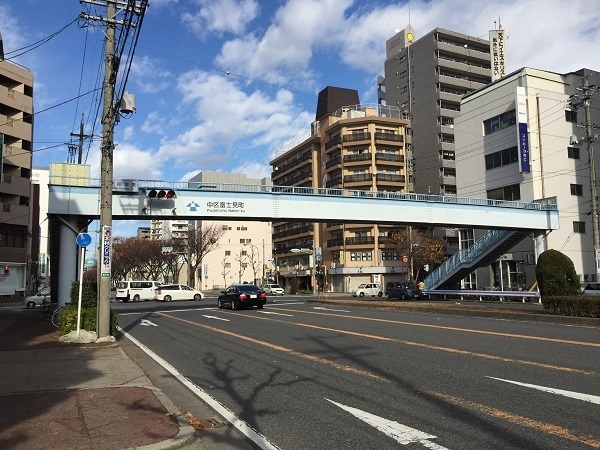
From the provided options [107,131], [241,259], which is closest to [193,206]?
[107,131]

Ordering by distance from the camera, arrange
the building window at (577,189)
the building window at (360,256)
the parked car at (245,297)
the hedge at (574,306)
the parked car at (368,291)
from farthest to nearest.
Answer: the building window at (360,256) → the parked car at (368,291) → the building window at (577,189) → the parked car at (245,297) → the hedge at (574,306)

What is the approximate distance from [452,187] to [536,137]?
1133 inches

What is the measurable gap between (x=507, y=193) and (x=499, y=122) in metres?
7.01

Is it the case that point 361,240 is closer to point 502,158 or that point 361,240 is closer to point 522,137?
point 502,158

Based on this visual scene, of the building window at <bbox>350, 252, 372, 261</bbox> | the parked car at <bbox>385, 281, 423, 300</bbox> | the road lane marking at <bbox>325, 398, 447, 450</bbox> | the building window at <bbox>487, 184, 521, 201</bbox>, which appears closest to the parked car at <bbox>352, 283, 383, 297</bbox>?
the parked car at <bbox>385, 281, 423, 300</bbox>

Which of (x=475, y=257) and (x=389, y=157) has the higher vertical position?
(x=389, y=157)

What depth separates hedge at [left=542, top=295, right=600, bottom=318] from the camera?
16.2 metres

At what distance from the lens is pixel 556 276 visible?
19875 millimetres

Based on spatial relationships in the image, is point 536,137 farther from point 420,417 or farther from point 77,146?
point 420,417

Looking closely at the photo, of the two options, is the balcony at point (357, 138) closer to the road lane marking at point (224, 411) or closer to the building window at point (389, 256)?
the building window at point (389, 256)

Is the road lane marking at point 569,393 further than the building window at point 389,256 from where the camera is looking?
No

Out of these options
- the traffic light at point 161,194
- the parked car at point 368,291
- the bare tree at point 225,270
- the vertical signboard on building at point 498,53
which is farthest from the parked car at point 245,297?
the bare tree at point 225,270

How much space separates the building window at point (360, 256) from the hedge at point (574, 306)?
5023 centimetres

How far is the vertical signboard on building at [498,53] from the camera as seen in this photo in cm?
5781
